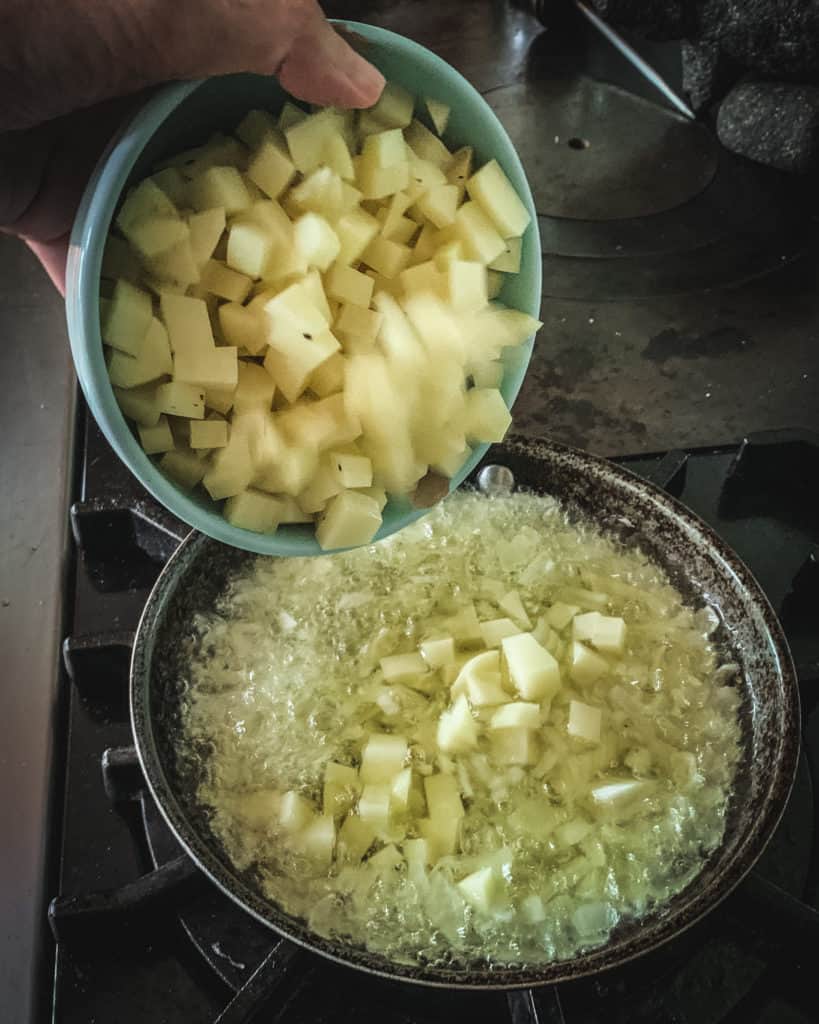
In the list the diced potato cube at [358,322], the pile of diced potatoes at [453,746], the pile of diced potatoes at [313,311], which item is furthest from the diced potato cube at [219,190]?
the pile of diced potatoes at [453,746]

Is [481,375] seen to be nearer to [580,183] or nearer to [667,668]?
[667,668]

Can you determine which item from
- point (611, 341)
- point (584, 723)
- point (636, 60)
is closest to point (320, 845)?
point (584, 723)

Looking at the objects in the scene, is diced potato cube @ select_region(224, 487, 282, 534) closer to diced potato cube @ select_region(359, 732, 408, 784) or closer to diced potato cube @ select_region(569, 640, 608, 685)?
diced potato cube @ select_region(359, 732, 408, 784)

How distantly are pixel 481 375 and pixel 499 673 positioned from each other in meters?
0.27

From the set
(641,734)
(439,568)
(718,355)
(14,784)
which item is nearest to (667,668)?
(641,734)

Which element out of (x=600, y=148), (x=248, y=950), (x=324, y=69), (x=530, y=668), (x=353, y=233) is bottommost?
(x=248, y=950)

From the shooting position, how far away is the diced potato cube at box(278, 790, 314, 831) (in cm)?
78

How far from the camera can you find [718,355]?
1236 millimetres

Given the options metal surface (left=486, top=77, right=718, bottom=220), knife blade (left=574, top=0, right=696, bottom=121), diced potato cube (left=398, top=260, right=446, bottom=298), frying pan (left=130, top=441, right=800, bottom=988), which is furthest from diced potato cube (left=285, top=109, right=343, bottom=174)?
knife blade (left=574, top=0, right=696, bottom=121)

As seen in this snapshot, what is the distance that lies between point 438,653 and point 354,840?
0.19m

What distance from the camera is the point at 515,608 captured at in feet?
3.07

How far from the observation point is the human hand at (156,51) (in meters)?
0.60

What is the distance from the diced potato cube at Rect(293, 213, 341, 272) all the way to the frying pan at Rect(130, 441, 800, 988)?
31 cm

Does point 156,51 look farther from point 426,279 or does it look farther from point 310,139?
point 426,279
